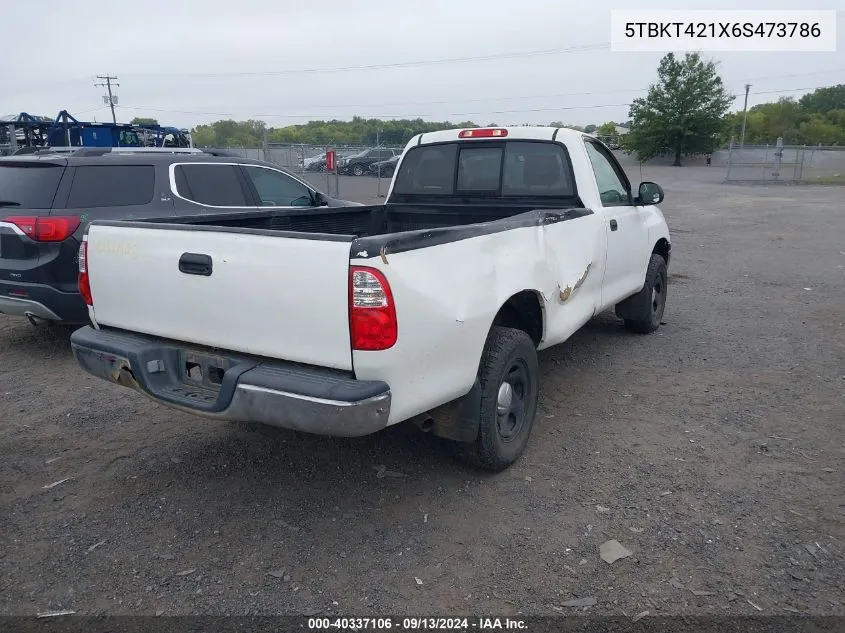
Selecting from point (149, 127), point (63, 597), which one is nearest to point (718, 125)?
point (149, 127)

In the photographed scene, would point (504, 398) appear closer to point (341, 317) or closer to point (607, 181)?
point (341, 317)

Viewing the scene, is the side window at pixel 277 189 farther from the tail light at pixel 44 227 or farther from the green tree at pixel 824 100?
the green tree at pixel 824 100

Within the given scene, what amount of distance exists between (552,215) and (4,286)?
449cm

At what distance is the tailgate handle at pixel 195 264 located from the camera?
128 inches

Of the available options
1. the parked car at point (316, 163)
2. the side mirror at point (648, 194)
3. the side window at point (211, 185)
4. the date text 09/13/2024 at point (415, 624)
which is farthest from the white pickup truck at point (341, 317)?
the parked car at point (316, 163)

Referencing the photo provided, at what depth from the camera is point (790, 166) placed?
41.2 metres

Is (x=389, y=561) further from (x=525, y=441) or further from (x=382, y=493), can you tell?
(x=525, y=441)

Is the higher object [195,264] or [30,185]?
[30,185]

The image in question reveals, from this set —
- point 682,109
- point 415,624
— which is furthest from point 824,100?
point 415,624

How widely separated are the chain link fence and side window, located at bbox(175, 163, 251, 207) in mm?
30062

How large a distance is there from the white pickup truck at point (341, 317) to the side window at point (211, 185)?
94.3 inches

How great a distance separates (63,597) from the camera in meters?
2.91

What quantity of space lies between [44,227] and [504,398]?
4119 mm

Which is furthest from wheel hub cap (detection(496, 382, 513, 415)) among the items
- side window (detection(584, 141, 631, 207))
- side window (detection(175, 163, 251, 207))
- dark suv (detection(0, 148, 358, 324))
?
side window (detection(175, 163, 251, 207))
